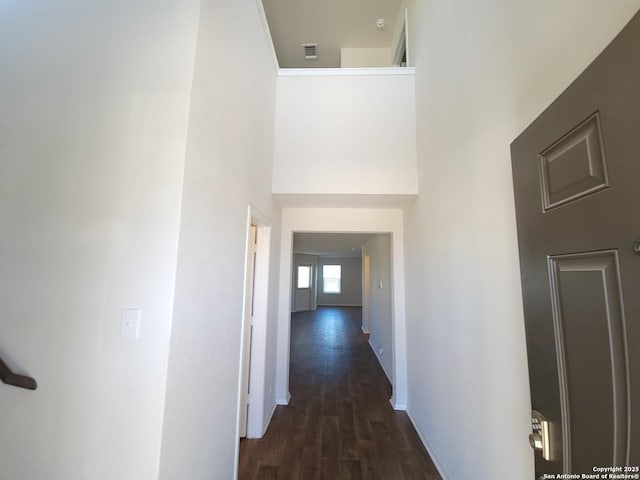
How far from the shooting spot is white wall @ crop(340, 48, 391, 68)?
4348mm

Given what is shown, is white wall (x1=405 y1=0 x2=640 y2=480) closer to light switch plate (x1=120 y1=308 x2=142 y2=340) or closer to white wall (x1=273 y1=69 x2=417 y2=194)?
white wall (x1=273 y1=69 x2=417 y2=194)

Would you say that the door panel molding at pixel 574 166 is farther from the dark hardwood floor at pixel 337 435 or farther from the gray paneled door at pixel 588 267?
the dark hardwood floor at pixel 337 435

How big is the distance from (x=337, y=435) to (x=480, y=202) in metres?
2.50

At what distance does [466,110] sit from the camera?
169 cm

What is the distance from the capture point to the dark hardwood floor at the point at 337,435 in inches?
82.7

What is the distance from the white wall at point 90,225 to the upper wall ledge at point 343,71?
185 centimetres

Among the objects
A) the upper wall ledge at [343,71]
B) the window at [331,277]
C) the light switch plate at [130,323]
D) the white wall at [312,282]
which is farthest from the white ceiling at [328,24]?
the window at [331,277]

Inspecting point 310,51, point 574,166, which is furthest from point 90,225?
point 310,51

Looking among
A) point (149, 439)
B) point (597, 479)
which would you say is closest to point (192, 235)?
point (149, 439)

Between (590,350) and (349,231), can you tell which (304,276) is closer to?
(349,231)

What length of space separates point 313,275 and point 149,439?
34.3ft

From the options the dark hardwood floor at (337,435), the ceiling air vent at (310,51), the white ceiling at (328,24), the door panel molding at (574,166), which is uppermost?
the ceiling air vent at (310,51)

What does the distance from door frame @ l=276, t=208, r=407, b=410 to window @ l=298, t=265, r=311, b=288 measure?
743 cm

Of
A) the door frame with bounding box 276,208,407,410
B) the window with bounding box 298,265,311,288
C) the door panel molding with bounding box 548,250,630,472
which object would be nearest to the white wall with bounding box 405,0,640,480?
the door panel molding with bounding box 548,250,630,472
